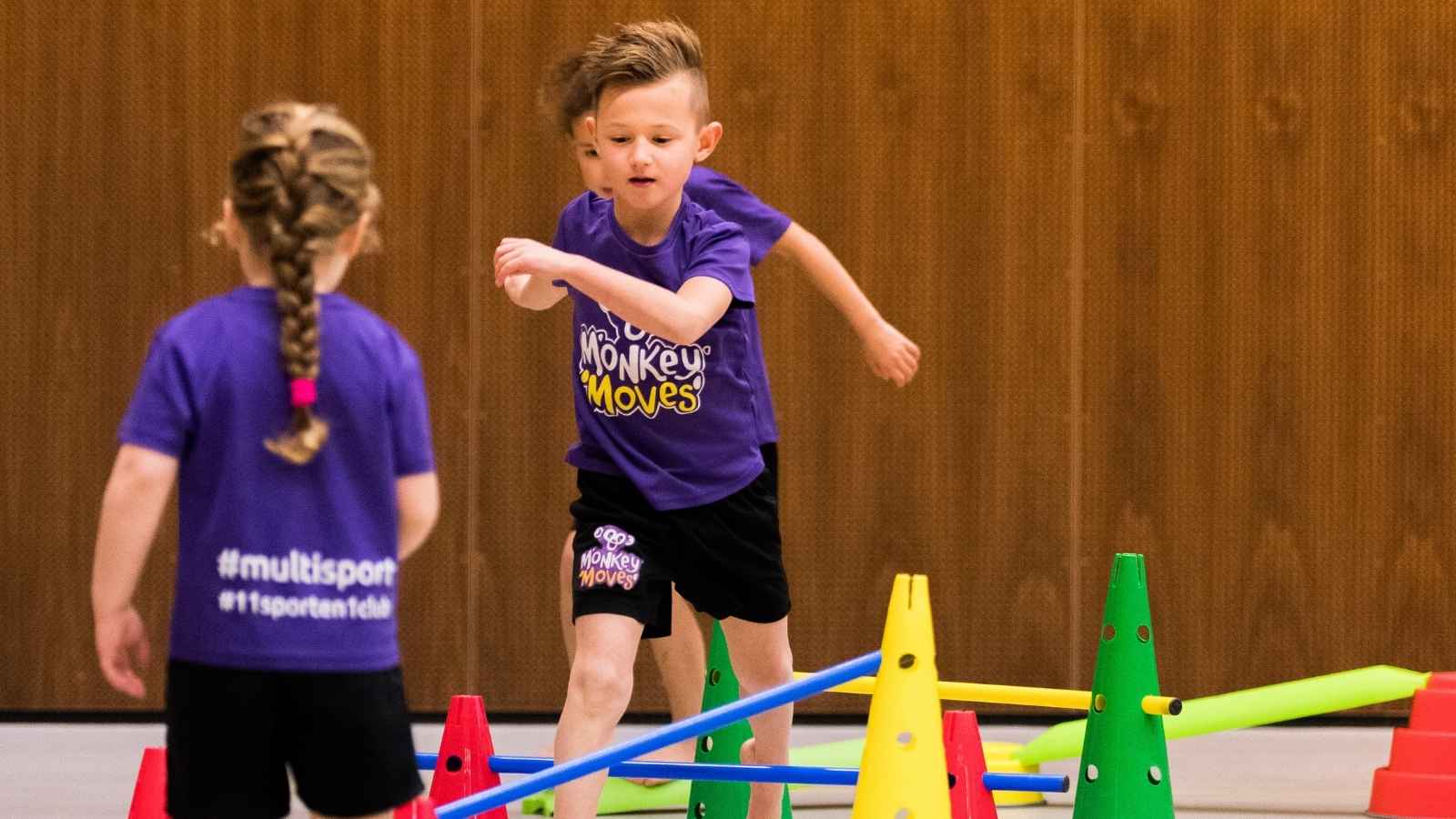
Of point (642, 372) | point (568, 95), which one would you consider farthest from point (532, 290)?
point (568, 95)

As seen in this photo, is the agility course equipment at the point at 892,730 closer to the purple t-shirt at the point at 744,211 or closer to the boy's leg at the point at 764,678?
the boy's leg at the point at 764,678

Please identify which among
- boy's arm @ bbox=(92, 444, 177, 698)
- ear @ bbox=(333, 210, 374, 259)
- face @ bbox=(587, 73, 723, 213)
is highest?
face @ bbox=(587, 73, 723, 213)

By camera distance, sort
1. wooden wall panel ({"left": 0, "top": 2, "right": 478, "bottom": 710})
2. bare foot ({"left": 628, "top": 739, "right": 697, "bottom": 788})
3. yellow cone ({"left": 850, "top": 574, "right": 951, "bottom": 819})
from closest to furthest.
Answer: yellow cone ({"left": 850, "top": 574, "right": 951, "bottom": 819}) < bare foot ({"left": 628, "top": 739, "right": 697, "bottom": 788}) < wooden wall panel ({"left": 0, "top": 2, "right": 478, "bottom": 710})

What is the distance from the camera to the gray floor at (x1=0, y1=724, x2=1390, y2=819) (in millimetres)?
3887

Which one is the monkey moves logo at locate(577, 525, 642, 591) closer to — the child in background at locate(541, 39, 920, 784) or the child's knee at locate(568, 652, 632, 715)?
the child's knee at locate(568, 652, 632, 715)

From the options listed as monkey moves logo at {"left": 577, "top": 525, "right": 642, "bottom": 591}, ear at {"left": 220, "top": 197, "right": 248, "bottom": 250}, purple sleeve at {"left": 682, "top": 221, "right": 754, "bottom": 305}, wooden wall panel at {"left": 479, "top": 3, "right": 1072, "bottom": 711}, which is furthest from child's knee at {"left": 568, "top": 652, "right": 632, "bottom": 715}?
wooden wall panel at {"left": 479, "top": 3, "right": 1072, "bottom": 711}

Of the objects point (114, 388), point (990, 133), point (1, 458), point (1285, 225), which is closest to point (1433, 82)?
point (1285, 225)

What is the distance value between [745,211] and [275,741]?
2010 mm

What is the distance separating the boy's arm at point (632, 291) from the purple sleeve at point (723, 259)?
32mm

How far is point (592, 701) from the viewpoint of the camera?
2848 mm

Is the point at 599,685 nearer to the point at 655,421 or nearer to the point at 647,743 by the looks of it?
the point at 647,743

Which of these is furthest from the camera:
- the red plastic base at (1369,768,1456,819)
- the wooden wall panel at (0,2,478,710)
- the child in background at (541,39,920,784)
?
the wooden wall panel at (0,2,478,710)

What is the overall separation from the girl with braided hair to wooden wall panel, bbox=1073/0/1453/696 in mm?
3520

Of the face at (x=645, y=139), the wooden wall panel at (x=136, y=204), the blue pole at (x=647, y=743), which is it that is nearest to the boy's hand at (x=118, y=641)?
the blue pole at (x=647, y=743)
